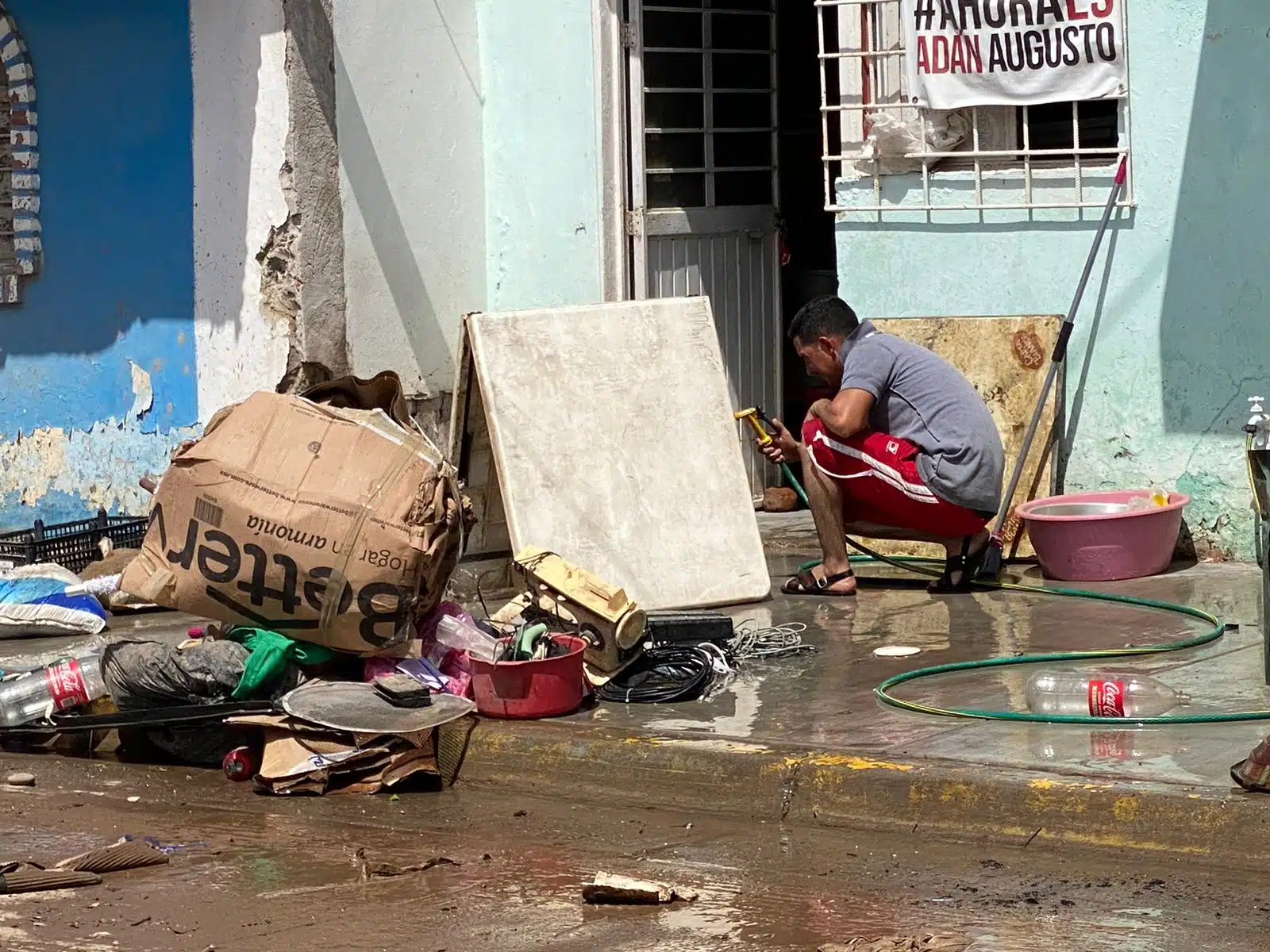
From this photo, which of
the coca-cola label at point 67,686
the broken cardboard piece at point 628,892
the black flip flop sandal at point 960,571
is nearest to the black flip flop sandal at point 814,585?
the black flip flop sandal at point 960,571

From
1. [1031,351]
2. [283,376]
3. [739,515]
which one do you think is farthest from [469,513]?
[1031,351]

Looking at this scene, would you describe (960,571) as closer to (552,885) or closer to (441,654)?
(441,654)

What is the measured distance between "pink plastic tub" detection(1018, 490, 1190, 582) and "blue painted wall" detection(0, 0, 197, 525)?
14.1ft

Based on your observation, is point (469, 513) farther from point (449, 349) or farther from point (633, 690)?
point (449, 349)

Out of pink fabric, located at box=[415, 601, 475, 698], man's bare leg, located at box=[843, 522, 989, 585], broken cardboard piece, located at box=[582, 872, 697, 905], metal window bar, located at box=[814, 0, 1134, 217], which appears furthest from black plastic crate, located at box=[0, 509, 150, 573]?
broken cardboard piece, located at box=[582, 872, 697, 905]

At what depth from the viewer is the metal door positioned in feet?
32.1

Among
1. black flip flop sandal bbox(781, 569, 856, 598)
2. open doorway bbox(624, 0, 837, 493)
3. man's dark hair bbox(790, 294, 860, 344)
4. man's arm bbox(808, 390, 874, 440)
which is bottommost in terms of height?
black flip flop sandal bbox(781, 569, 856, 598)

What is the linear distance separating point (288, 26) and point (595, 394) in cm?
232

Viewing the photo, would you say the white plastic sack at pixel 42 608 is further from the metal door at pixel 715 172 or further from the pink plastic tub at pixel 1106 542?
the pink plastic tub at pixel 1106 542

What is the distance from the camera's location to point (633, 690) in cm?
655

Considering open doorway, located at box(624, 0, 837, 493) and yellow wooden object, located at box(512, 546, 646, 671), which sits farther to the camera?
open doorway, located at box(624, 0, 837, 493)

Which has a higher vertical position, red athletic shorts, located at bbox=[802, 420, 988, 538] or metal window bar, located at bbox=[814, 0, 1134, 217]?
metal window bar, located at bbox=[814, 0, 1134, 217]

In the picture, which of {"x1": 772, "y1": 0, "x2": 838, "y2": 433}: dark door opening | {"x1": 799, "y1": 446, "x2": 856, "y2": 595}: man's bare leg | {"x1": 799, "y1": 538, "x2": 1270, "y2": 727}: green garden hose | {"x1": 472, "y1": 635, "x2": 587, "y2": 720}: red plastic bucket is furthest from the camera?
{"x1": 772, "y1": 0, "x2": 838, "y2": 433}: dark door opening

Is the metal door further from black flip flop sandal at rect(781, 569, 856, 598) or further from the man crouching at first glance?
black flip flop sandal at rect(781, 569, 856, 598)
